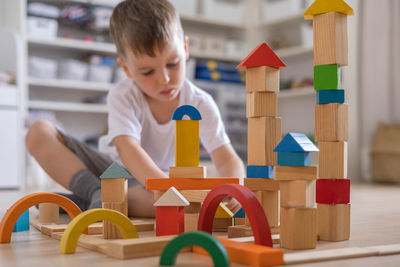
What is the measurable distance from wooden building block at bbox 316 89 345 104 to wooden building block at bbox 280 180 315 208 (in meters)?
0.16

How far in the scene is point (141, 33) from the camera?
1.23 meters

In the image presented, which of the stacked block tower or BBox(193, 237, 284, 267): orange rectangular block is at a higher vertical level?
the stacked block tower

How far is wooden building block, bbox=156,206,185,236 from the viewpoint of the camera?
2.45 ft

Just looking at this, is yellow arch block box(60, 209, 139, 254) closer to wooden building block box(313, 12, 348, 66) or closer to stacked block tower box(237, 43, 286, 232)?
stacked block tower box(237, 43, 286, 232)

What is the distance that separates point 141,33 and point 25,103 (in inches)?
69.0

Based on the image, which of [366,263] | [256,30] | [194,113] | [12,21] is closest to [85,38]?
[12,21]

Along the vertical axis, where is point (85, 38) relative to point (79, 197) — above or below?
above

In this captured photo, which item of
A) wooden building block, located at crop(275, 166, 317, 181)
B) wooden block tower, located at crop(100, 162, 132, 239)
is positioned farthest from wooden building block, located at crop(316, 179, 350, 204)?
wooden block tower, located at crop(100, 162, 132, 239)

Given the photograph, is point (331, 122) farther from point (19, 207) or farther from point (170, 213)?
point (19, 207)

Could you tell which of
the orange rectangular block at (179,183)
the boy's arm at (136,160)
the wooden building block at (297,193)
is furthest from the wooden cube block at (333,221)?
the boy's arm at (136,160)

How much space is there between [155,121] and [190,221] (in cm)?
62

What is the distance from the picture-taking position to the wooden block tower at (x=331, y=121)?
755mm

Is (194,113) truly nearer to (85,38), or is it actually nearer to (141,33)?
(141,33)

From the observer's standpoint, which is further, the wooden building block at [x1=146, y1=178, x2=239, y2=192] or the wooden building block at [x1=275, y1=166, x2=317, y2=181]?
the wooden building block at [x1=146, y1=178, x2=239, y2=192]
